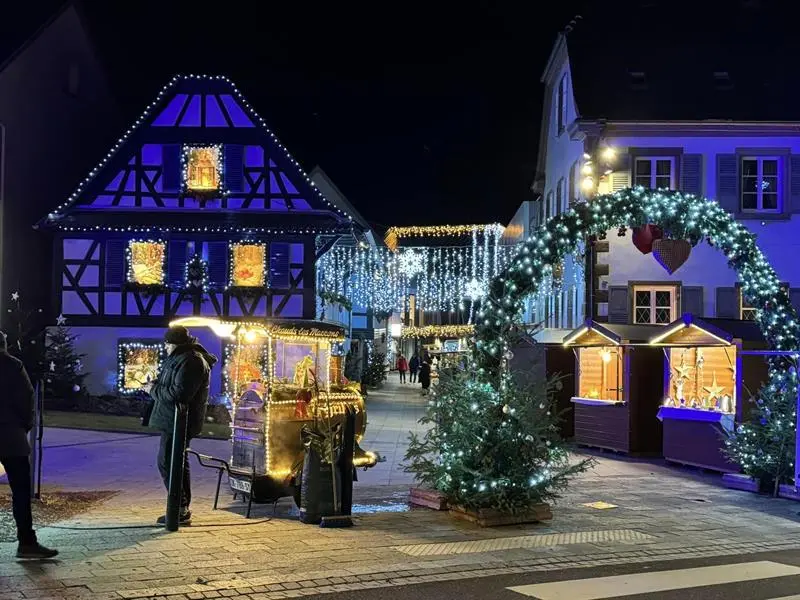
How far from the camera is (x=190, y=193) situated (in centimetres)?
2627

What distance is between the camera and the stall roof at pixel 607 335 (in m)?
17.2

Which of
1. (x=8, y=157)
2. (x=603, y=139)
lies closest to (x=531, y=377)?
(x=603, y=139)

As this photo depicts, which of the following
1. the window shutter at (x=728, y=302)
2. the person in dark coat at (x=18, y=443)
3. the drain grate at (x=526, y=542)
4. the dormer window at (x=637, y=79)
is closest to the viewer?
the person in dark coat at (x=18, y=443)

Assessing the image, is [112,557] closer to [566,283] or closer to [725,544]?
[725,544]

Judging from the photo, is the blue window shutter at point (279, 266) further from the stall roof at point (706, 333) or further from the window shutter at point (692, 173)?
the stall roof at point (706, 333)

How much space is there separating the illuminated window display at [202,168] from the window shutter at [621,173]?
1134 centimetres

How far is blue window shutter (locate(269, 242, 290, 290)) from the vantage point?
86.5 feet

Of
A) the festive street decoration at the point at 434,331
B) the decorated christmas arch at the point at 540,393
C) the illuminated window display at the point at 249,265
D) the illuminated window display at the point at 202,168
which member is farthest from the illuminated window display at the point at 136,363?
Result: the festive street decoration at the point at 434,331

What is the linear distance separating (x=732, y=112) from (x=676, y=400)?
972 centimetres

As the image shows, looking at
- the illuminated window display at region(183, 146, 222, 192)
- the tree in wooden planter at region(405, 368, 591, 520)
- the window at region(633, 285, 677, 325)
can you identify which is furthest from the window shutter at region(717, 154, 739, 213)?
the tree in wooden planter at region(405, 368, 591, 520)

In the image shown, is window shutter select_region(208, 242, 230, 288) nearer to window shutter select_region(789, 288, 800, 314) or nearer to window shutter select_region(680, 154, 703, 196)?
window shutter select_region(680, 154, 703, 196)

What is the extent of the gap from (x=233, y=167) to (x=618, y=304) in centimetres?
1180

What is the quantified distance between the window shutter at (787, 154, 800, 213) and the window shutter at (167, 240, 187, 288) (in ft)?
53.7

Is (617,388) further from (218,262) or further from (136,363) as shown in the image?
(136,363)
